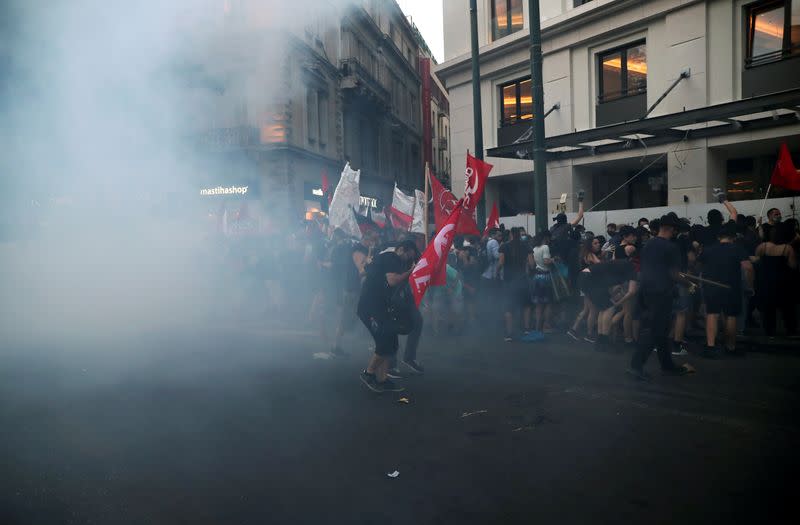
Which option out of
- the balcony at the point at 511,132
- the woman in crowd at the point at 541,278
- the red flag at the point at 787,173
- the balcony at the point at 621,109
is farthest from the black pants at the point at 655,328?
the balcony at the point at 511,132

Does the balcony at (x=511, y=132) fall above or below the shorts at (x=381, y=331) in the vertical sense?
above

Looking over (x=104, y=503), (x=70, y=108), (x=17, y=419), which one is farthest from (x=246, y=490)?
(x=70, y=108)

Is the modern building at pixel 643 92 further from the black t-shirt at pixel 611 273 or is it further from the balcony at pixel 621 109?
the black t-shirt at pixel 611 273

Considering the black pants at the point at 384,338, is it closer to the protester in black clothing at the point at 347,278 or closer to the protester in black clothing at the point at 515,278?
the protester in black clothing at the point at 347,278

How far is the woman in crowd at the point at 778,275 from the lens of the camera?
21.9 ft

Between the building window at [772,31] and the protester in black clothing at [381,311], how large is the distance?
1095cm

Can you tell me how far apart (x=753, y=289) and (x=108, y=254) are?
7451mm

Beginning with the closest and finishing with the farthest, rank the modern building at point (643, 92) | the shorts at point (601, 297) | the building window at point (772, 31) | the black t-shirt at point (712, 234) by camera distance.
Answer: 1. the black t-shirt at point (712, 234)
2. the shorts at point (601, 297)
3. the building window at point (772, 31)
4. the modern building at point (643, 92)

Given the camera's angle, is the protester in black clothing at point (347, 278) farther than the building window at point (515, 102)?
No

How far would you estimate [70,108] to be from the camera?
402 centimetres

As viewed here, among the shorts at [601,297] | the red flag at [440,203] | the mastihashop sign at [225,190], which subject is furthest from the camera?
the red flag at [440,203]

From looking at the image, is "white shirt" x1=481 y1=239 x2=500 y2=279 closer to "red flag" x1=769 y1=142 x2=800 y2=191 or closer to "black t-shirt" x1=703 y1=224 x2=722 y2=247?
"black t-shirt" x1=703 y1=224 x2=722 y2=247

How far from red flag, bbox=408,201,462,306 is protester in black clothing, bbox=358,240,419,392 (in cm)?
13

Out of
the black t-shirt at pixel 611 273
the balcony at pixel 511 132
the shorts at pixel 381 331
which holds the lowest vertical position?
the shorts at pixel 381 331
